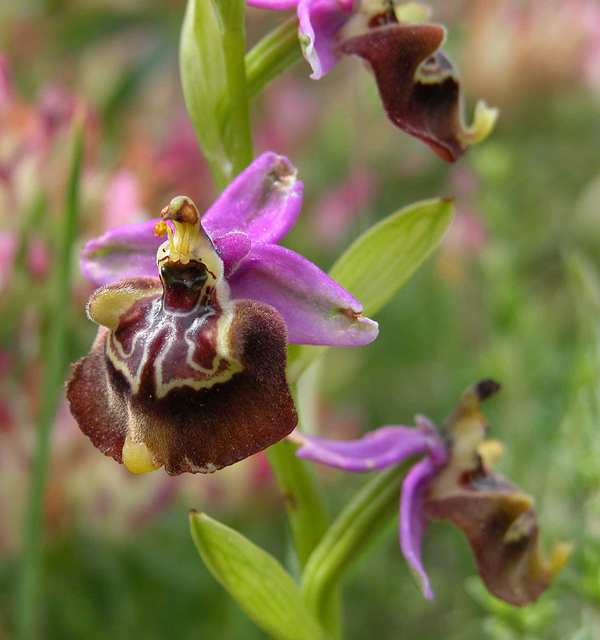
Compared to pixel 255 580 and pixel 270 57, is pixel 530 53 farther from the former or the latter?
pixel 255 580

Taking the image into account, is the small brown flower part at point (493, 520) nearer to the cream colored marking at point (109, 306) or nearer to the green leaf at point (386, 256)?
the green leaf at point (386, 256)

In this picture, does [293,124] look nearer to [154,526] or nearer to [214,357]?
[154,526]

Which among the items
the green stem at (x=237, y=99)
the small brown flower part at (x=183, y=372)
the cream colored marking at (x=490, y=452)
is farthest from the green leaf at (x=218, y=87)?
the cream colored marking at (x=490, y=452)

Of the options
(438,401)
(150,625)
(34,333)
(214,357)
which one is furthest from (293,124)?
(214,357)

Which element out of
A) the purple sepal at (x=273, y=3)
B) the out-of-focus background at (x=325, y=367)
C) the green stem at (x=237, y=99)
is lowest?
the out-of-focus background at (x=325, y=367)

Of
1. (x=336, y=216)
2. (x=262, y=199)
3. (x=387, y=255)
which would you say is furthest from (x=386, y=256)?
(x=336, y=216)

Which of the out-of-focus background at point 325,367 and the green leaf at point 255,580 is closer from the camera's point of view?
the green leaf at point 255,580
